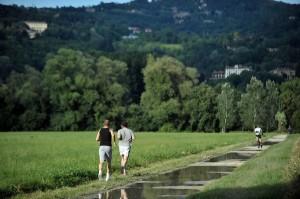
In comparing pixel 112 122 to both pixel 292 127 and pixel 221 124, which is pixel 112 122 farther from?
pixel 292 127

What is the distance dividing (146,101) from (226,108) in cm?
1712

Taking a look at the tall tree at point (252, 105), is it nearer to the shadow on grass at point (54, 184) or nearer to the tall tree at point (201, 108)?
the tall tree at point (201, 108)

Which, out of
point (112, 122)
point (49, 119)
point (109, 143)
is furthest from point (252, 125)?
point (109, 143)

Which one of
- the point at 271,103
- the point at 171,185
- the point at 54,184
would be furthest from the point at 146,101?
the point at 171,185

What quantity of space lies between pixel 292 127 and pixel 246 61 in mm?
81832

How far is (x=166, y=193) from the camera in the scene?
18984 millimetres

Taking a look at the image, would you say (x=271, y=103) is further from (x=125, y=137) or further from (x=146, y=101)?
(x=125, y=137)

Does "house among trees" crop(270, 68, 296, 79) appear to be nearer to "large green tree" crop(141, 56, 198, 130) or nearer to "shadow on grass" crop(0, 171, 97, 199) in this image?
"large green tree" crop(141, 56, 198, 130)

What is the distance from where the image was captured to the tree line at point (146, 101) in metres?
116

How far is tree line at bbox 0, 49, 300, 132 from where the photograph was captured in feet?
381

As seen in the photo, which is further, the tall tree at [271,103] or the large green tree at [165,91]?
the large green tree at [165,91]

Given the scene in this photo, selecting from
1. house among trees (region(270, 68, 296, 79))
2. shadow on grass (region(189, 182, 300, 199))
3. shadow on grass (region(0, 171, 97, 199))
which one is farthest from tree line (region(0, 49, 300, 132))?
shadow on grass (region(189, 182, 300, 199))

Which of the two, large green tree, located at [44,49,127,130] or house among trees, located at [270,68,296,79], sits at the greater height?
house among trees, located at [270,68,296,79]

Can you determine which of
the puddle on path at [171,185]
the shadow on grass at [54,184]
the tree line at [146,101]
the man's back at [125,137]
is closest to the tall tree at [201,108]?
the tree line at [146,101]
